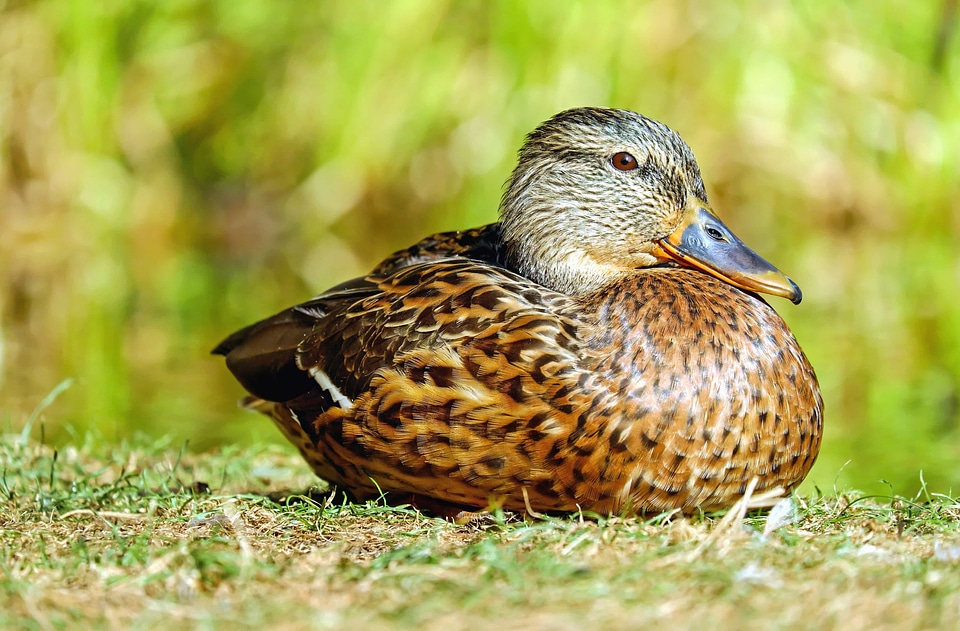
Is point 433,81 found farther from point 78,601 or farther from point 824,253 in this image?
point 78,601

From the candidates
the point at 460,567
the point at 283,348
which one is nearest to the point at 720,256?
the point at 283,348

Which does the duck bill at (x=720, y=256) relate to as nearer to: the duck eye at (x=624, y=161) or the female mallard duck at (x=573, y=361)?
the female mallard duck at (x=573, y=361)

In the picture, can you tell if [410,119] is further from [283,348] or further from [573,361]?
[573,361]

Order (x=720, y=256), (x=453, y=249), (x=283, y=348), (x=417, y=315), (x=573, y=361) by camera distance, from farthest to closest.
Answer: (x=453, y=249)
(x=283, y=348)
(x=720, y=256)
(x=417, y=315)
(x=573, y=361)

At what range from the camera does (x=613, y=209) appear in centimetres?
498

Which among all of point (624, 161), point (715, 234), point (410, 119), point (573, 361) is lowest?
point (573, 361)

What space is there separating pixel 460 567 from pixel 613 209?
6.40ft

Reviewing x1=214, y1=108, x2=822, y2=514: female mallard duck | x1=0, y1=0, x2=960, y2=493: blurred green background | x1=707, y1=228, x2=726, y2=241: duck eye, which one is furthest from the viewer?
x1=0, y1=0, x2=960, y2=493: blurred green background

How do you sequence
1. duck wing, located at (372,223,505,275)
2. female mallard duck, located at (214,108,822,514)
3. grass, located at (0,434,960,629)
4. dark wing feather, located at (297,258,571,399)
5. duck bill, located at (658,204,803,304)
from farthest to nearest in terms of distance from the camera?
1. duck wing, located at (372,223,505,275)
2. duck bill, located at (658,204,803,304)
3. dark wing feather, located at (297,258,571,399)
4. female mallard duck, located at (214,108,822,514)
5. grass, located at (0,434,960,629)

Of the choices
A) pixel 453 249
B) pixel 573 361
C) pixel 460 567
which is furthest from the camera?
pixel 453 249

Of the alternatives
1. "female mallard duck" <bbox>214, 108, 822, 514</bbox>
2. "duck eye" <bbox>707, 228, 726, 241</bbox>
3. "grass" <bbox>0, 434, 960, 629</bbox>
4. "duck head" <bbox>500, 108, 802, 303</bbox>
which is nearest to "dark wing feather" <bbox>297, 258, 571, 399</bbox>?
"female mallard duck" <bbox>214, 108, 822, 514</bbox>

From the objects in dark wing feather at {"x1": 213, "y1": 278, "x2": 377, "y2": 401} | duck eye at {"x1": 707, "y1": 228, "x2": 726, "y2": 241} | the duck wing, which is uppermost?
duck eye at {"x1": 707, "y1": 228, "x2": 726, "y2": 241}

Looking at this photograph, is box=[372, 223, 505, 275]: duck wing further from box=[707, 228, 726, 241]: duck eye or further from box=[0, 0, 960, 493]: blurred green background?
box=[0, 0, 960, 493]: blurred green background

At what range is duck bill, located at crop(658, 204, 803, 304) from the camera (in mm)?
4734
